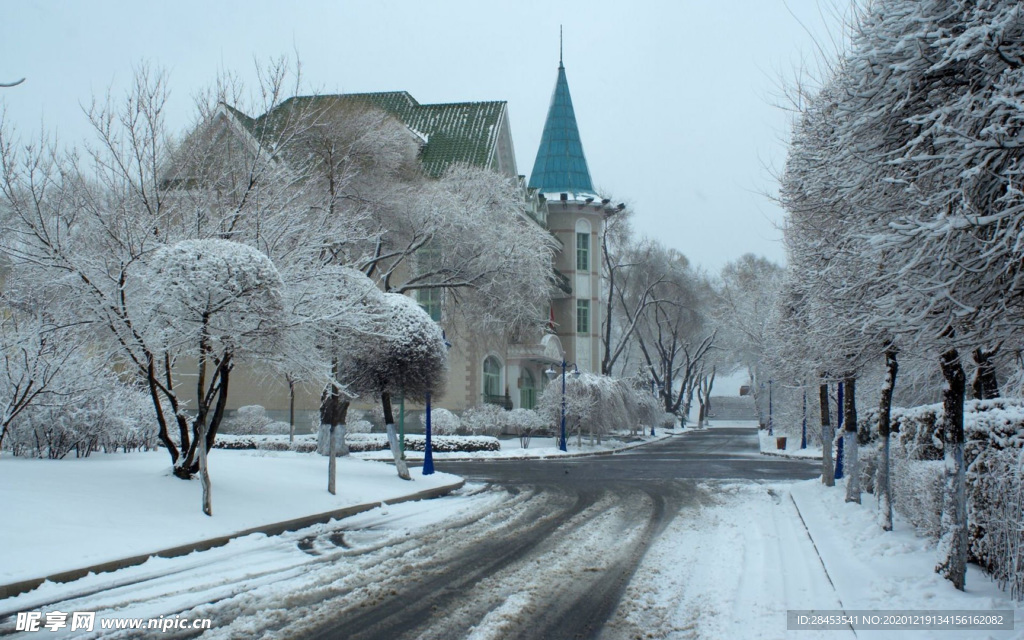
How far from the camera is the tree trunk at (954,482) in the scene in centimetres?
777

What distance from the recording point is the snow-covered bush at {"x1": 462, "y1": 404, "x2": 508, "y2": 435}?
127ft

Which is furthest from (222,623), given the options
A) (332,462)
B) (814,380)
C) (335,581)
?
(814,380)

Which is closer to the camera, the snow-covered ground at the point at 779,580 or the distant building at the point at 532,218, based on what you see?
the snow-covered ground at the point at 779,580

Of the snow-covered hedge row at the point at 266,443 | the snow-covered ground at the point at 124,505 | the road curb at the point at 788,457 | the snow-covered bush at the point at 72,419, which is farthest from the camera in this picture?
the road curb at the point at 788,457

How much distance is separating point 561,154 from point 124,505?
47.0 m

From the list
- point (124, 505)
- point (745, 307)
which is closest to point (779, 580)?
point (124, 505)

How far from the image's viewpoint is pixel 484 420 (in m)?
39.2

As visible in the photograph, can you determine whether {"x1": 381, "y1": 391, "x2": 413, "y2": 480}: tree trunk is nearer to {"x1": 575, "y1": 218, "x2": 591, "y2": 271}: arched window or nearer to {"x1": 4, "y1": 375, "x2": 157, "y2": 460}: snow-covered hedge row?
{"x1": 4, "y1": 375, "x2": 157, "y2": 460}: snow-covered hedge row

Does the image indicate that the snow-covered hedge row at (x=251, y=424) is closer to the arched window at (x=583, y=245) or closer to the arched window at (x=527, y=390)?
the arched window at (x=527, y=390)

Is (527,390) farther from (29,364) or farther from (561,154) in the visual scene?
(29,364)

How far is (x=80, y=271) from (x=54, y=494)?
3.33m

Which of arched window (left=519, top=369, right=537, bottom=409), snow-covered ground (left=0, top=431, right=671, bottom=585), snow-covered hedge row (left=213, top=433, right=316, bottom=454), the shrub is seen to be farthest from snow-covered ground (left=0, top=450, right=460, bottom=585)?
arched window (left=519, top=369, right=537, bottom=409)

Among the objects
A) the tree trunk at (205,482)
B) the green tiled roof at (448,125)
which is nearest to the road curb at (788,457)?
the green tiled roof at (448,125)

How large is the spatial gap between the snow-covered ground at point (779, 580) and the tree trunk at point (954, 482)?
21 cm
